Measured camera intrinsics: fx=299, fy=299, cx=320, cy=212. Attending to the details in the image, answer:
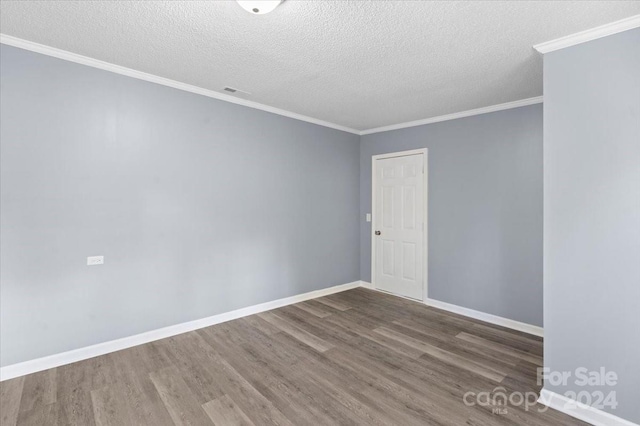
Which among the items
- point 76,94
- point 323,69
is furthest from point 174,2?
point 76,94

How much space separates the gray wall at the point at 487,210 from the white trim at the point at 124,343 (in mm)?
2335

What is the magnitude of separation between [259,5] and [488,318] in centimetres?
408

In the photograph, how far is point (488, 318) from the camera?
3.75 meters

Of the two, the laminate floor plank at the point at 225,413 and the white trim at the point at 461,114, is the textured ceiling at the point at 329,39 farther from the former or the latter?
the laminate floor plank at the point at 225,413

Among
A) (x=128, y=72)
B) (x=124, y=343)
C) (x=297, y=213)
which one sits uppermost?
(x=128, y=72)

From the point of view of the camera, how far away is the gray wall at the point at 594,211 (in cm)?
194

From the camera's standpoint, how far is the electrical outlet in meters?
2.75

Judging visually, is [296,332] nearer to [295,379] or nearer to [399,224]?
[295,379]

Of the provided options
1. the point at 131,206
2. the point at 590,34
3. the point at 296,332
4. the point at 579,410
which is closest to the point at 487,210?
the point at 590,34

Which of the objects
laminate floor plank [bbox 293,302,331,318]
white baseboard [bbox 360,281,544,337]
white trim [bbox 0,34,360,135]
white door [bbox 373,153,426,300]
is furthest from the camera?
white door [bbox 373,153,426,300]

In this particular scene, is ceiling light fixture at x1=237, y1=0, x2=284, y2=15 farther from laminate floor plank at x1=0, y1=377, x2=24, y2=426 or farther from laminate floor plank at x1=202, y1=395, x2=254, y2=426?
laminate floor plank at x1=0, y1=377, x2=24, y2=426

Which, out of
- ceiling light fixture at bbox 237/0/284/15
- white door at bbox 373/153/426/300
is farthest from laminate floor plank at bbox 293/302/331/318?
ceiling light fixture at bbox 237/0/284/15

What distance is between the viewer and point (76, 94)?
2.68 metres

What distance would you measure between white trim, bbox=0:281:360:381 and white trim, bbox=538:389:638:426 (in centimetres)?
295
